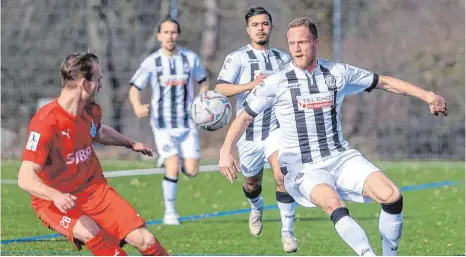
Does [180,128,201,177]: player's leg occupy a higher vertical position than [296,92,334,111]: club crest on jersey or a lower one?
lower

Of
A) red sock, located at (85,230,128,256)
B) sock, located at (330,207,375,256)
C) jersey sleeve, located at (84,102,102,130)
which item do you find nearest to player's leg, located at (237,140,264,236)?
sock, located at (330,207,375,256)

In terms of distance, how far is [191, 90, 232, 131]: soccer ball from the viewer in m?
9.42

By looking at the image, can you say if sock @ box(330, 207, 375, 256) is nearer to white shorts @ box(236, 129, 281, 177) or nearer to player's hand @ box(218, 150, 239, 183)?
player's hand @ box(218, 150, 239, 183)

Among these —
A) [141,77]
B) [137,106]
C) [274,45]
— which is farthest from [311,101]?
[274,45]

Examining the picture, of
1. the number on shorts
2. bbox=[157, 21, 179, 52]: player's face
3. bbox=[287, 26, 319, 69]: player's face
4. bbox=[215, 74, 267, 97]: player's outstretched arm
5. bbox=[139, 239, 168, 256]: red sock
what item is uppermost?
bbox=[287, 26, 319, 69]: player's face

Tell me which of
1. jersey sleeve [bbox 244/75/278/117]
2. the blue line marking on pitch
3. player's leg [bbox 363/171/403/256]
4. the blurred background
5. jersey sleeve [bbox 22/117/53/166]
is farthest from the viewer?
the blurred background

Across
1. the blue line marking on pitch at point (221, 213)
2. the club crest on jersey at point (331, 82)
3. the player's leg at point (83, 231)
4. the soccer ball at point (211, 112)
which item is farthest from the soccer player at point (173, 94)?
the player's leg at point (83, 231)

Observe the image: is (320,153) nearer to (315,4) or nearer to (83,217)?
(83,217)

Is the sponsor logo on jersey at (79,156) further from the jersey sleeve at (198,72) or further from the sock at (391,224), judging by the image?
the jersey sleeve at (198,72)

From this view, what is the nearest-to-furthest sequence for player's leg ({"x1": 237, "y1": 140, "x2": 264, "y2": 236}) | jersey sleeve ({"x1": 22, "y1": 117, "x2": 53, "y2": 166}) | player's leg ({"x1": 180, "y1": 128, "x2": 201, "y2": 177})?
jersey sleeve ({"x1": 22, "y1": 117, "x2": 53, "y2": 166})
player's leg ({"x1": 237, "y1": 140, "x2": 264, "y2": 236})
player's leg ({"x1": 180, "y1": 128, "x2": 201, "y2": 177})

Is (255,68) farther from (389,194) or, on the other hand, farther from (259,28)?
(389,194)

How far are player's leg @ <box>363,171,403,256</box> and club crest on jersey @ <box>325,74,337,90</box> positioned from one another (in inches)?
31.0

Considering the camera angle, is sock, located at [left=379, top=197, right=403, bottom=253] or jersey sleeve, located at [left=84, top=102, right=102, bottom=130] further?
sock, located at [left=379, top=197, right=403, bottom=253]

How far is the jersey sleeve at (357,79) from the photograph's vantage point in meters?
9.02
